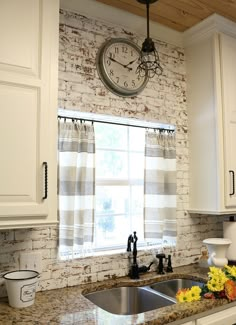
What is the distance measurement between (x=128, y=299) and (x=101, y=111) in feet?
4.32

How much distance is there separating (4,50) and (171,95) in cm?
148

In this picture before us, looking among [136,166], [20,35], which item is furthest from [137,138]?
[20,35]

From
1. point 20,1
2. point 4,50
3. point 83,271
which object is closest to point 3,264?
point 83,271

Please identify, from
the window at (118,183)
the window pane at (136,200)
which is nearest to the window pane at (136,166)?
the window at (118,183)

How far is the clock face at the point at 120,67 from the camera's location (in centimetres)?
225

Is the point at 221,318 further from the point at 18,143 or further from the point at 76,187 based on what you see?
the point at 18,143

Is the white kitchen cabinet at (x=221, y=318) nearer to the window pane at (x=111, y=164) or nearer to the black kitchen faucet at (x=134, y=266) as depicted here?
the black kitchen faucet at (x=134, y=266)

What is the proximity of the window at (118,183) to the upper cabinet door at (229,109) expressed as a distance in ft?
2.20

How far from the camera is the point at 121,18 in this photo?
2340 mm

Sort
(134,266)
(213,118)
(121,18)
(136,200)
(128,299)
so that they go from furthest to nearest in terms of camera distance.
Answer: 1. (136,200)
2. (213,118)
3. (121,18)
4. (134,266)
5. (128,299)

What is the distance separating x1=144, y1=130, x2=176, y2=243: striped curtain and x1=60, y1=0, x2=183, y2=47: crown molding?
2.64ft

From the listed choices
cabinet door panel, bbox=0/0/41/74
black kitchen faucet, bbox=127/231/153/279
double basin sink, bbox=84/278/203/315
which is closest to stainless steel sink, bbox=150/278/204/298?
double basin sink, bbox=84/278/203/315

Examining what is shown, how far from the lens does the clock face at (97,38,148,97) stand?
88.4 inches

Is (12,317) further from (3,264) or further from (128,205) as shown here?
(128,205)
